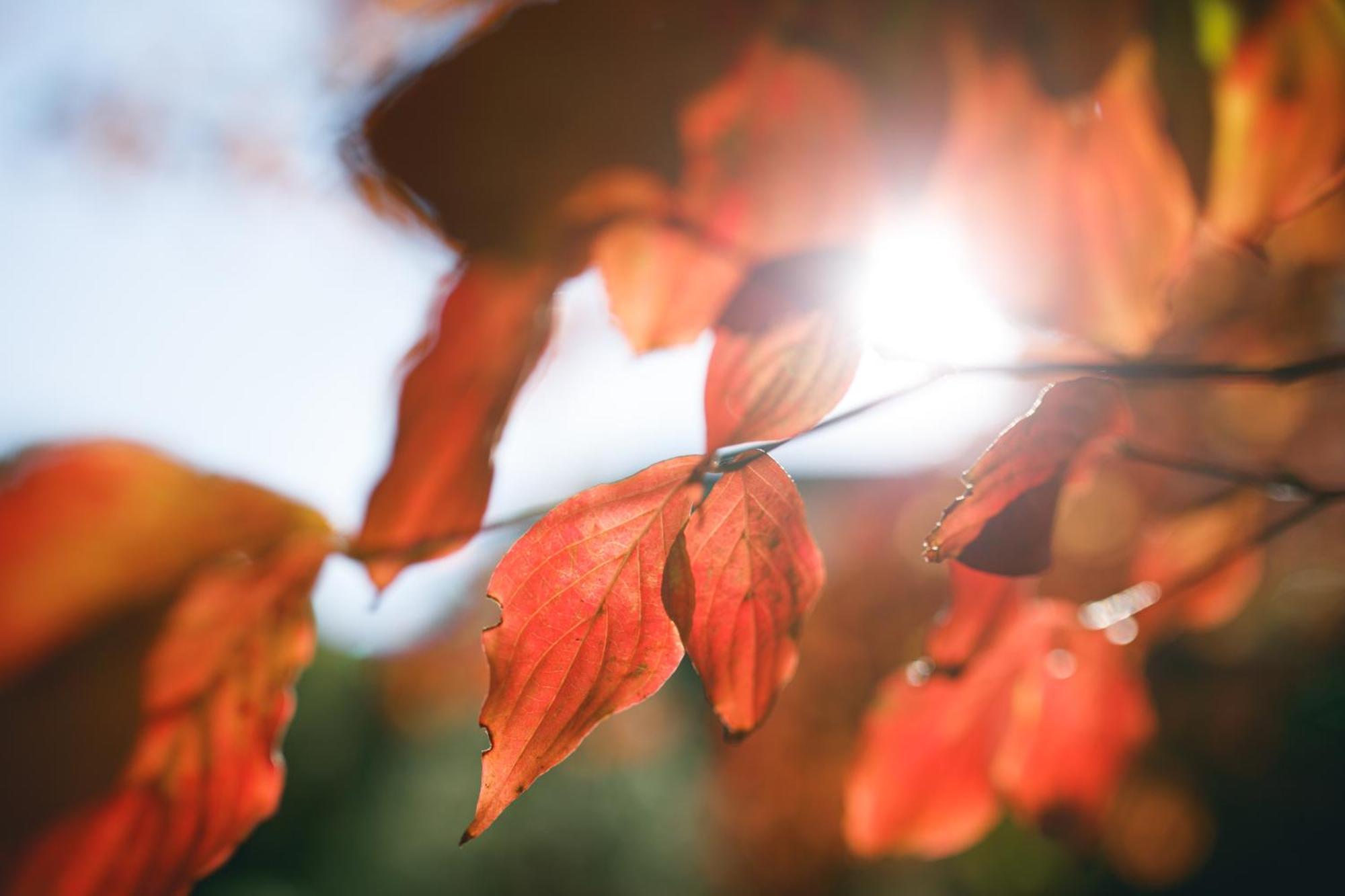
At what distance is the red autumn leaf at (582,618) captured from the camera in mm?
375

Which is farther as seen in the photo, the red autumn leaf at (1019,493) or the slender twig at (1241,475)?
the slender twig at (1241,475)

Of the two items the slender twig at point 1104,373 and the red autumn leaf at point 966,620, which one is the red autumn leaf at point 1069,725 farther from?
the slender twig at point 1104,373

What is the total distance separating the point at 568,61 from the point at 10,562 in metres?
0.40

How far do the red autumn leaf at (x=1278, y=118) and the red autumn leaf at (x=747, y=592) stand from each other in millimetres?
261

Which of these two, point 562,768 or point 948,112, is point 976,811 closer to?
A: point 948,112

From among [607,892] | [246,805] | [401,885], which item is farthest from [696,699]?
[246,805]

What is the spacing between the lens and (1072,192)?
1.36 ft

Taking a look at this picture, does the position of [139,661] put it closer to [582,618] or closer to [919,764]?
[582,618]

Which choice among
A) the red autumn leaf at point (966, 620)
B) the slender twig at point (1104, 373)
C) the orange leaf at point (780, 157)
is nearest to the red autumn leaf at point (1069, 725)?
the red autumn leaf at point (966, 620)

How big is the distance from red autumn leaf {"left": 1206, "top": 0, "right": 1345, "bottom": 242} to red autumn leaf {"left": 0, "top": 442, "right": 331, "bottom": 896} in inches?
20.6

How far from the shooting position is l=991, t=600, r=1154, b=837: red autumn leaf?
77cm

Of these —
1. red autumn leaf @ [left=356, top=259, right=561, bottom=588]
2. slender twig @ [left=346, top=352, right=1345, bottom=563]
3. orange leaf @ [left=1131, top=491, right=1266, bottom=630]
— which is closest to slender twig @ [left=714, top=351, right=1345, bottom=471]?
slender twig @ [left=346, top=352, right=1345, bottom=563]

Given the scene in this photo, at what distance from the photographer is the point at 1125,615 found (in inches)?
29.5

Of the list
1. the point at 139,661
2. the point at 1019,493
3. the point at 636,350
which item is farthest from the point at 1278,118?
the point at 139,661
